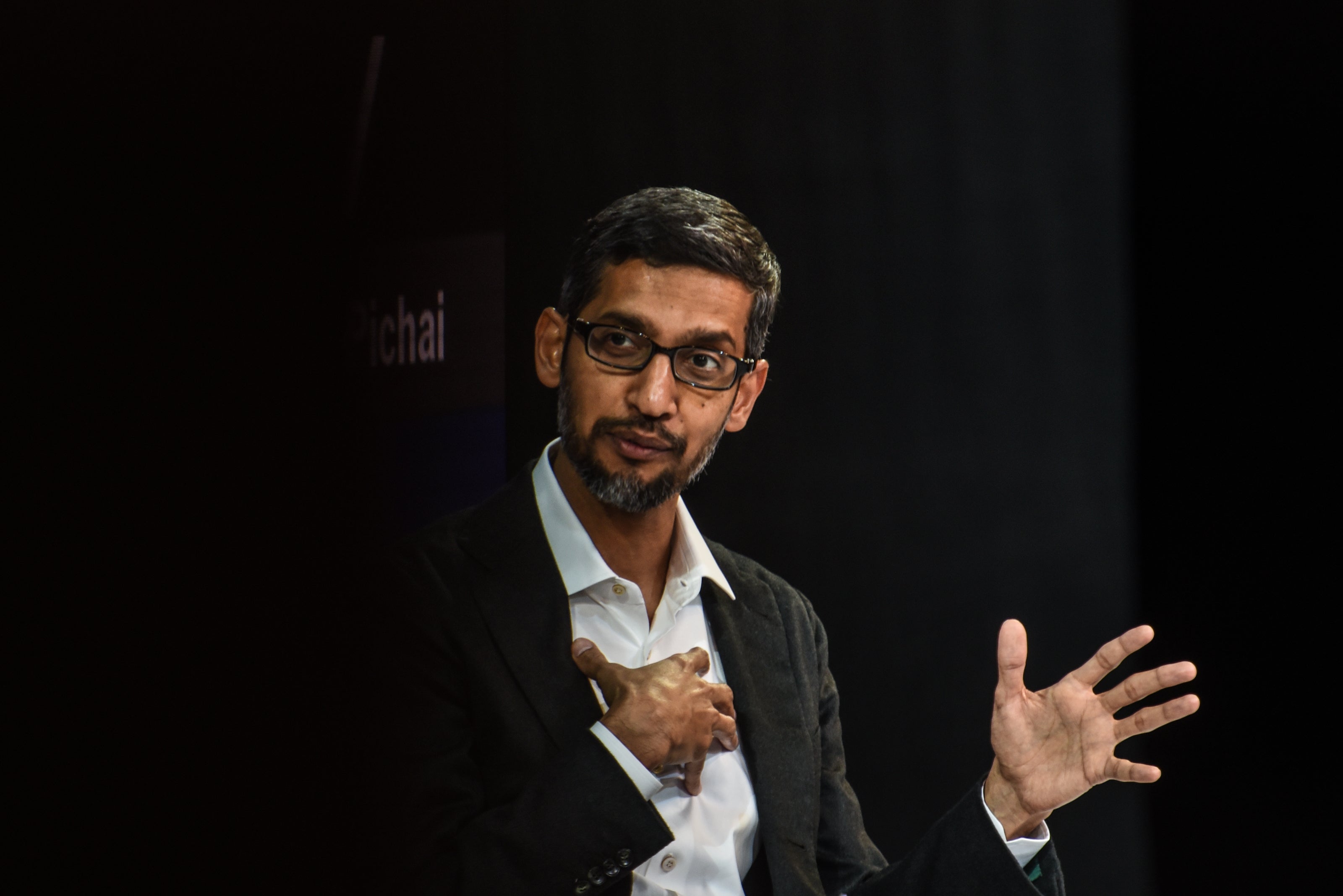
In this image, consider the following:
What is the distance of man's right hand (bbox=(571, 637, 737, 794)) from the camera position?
177cm

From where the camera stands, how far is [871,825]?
2387 mm

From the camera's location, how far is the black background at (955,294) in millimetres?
2266

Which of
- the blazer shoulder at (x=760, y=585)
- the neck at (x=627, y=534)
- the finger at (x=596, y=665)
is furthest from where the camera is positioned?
the blazer shoulder at (x=760, y=585)

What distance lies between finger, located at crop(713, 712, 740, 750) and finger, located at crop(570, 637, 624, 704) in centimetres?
17

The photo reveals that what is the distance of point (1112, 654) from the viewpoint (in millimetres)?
1887

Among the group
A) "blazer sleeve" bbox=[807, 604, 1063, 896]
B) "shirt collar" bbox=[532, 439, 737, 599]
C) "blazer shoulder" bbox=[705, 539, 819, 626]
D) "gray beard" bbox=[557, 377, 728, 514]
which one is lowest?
"blazer sleeve" bbox=[807, 604, 1063, 896]

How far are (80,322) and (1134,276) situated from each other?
1.86 meters

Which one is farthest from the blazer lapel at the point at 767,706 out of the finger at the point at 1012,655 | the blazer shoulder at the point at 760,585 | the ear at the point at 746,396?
the finger at the point at 1012,655

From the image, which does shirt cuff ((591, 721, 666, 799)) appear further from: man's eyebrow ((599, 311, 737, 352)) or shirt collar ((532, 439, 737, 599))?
man's eyebrow ((599, 311, 737, 352))

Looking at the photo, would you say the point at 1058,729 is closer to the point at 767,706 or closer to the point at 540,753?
the point at 767,706

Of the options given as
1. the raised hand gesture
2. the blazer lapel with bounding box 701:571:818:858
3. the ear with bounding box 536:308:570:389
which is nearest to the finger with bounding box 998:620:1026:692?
the raised hand gesture

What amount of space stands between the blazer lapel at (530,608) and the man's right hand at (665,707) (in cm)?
4

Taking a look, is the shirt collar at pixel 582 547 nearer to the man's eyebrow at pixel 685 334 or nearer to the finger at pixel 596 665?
the finger at pixel 596 665

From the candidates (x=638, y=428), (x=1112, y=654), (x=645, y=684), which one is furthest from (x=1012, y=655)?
(x=638, y=428)
